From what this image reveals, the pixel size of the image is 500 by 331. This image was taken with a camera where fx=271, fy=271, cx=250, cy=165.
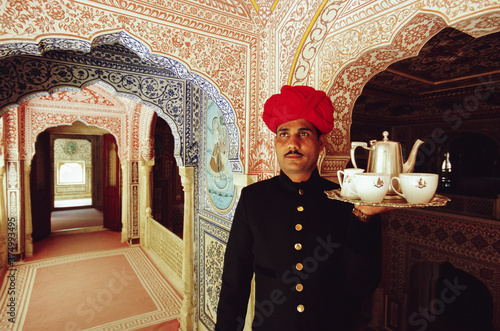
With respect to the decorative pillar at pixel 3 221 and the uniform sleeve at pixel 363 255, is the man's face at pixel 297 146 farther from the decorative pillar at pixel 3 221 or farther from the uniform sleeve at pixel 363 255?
the decorative pillar at pixel 3 221

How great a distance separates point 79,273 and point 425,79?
600 centimetres

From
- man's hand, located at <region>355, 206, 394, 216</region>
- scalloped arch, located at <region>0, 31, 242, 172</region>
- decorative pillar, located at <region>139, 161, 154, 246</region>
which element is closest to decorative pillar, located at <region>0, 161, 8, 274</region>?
decorative pillar, located at <region>139, 161, 154, 246</region>

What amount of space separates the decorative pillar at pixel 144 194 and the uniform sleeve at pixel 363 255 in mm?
5413

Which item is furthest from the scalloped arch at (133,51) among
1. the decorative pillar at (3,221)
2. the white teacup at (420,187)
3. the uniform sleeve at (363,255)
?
the decorative pillar at (3,221)

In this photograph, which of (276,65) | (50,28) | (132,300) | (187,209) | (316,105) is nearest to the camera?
(316,105)

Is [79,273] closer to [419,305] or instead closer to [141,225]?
[141,225]

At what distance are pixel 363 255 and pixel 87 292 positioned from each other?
14.2 ft

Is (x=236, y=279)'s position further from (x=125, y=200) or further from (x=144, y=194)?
(x=125, y=200)

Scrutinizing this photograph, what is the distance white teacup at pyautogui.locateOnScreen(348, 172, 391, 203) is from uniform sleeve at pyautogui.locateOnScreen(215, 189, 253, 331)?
56cm

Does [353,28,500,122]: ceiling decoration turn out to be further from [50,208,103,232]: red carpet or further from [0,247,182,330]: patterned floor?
[50,208,103,232]: red carpet

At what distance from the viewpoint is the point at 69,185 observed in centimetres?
1130

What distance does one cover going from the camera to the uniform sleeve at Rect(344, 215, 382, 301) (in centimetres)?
89

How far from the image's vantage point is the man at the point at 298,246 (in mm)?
1058

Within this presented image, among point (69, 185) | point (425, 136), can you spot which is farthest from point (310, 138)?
point (69, 185)
